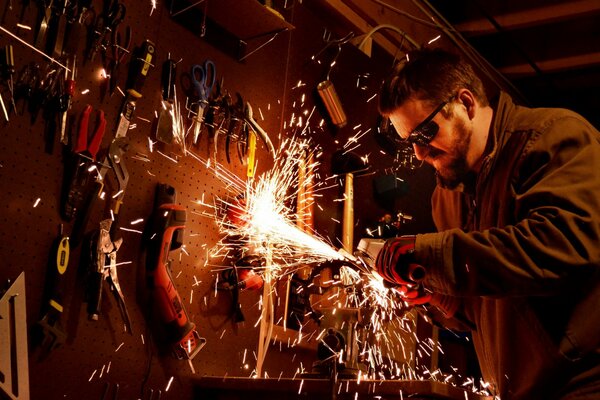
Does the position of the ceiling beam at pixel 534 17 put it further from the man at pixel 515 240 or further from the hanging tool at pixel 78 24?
the hanging tool at pixel 78 24

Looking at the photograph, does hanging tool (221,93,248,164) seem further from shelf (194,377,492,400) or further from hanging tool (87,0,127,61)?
shelf (194,377,492,400)

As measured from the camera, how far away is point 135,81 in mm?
2543

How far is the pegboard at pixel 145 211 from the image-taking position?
6.93ft

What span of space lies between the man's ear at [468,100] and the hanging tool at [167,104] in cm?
122

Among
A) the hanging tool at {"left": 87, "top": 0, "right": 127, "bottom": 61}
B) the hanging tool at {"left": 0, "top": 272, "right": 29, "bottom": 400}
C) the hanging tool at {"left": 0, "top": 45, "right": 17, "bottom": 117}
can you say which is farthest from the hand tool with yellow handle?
the hanging tool at {"left": 0, "top": 272, "right": 29, "bottom": 400}

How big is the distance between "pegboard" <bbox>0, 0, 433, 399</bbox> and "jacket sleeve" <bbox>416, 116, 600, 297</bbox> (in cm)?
113

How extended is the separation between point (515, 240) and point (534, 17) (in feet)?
11.8

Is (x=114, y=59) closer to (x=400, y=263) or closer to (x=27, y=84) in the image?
(x=27, y=84)

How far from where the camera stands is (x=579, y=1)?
4.68 m

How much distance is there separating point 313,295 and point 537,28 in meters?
3.42

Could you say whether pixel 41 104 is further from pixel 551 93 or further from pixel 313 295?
pixel 551 93

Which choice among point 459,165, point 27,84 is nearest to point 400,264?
point 459,165

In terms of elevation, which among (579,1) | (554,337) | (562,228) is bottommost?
(554,337)

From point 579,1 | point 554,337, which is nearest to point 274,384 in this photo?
point 554,337
